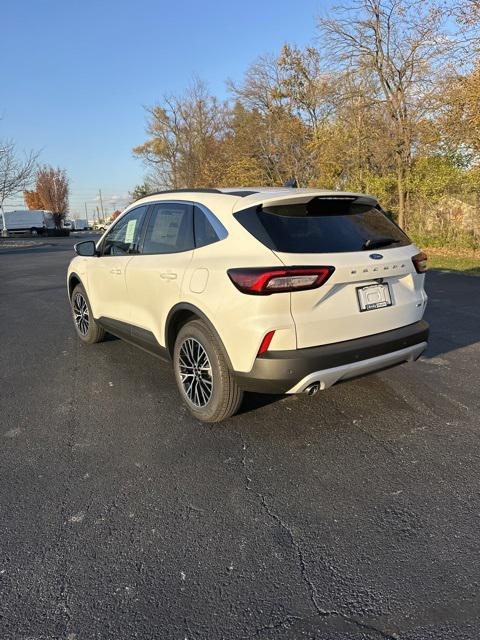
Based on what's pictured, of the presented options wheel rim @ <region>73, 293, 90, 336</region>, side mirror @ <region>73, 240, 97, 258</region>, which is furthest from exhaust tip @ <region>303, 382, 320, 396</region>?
wheel rim @ <region>73, 293, 90, 336</region>

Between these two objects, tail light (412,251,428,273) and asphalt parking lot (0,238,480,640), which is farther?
tail light (412,251,428,273)

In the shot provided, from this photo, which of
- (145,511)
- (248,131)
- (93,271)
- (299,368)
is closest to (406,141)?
(248,131)

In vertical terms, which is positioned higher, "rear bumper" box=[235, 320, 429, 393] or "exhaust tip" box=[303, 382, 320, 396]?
"rear bumper" box=[235, 320, 429, 393]

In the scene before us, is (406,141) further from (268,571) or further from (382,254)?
(268,571)

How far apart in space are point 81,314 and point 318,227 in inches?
148

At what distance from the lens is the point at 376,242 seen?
3268 mm

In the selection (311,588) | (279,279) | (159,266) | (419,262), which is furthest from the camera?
(159,266)

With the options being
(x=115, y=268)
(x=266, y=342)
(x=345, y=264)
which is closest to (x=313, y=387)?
(x=266, y=342)

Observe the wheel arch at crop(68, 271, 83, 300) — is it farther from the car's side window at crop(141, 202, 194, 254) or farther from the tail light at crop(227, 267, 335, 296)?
the tail light at crop(227, 267, 335, 296)

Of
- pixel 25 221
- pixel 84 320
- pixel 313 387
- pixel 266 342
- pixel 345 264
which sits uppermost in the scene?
pixel 25 221

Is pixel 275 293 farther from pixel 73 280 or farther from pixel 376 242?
pixel 73 280

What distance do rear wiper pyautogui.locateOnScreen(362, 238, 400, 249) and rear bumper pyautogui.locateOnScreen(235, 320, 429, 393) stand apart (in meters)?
0.64

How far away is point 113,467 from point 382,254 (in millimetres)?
→ 2371

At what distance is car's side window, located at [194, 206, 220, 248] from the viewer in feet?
10.7
